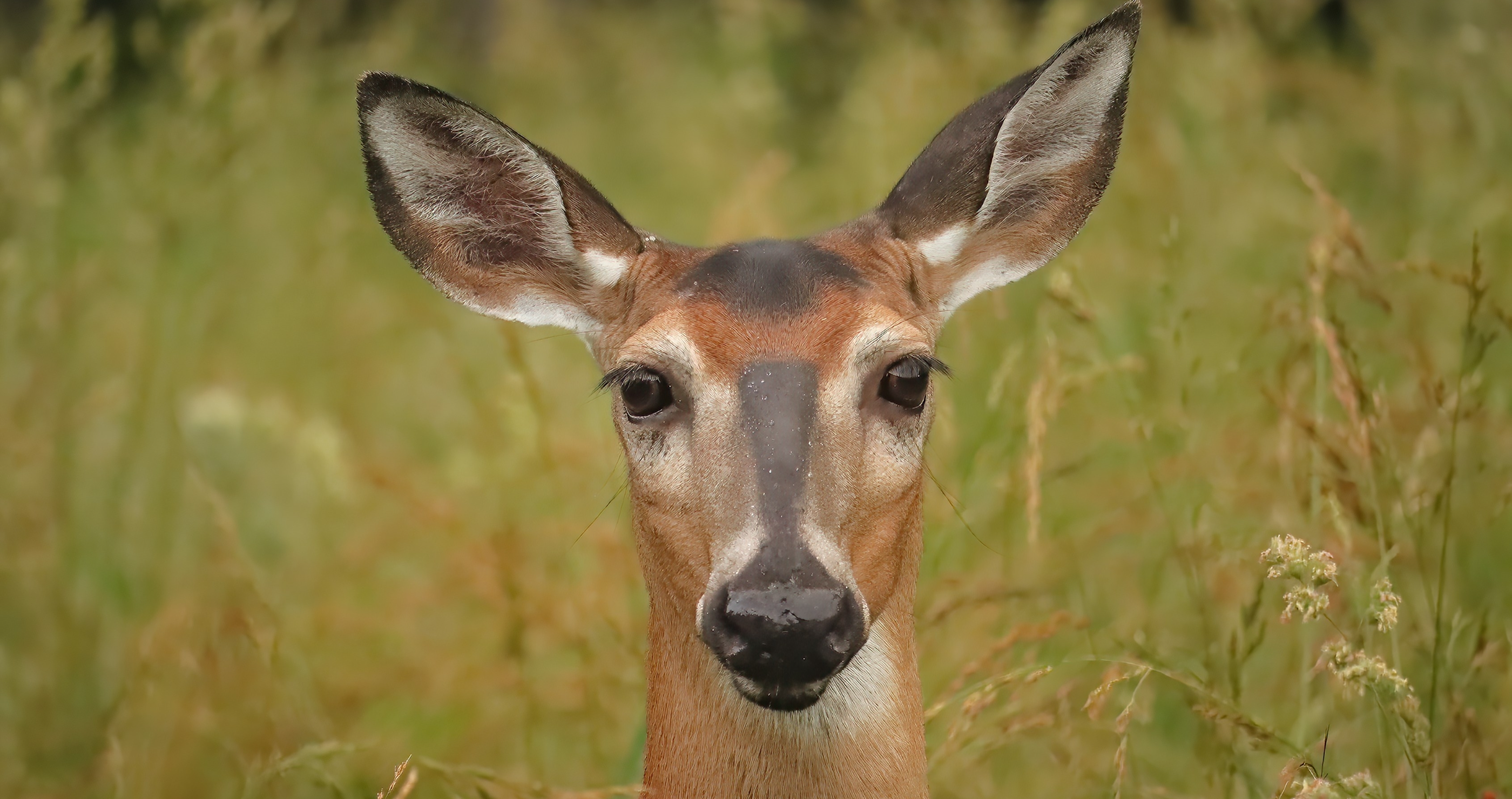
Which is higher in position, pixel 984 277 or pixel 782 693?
pixel 984 277

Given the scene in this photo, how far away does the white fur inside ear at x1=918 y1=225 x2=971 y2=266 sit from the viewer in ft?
10.8

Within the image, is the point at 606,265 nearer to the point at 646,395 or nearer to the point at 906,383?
the point at 646,395

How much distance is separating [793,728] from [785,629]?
52 centimetres

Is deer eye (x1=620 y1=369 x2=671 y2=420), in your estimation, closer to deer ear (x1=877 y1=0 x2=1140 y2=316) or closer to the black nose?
the black nose

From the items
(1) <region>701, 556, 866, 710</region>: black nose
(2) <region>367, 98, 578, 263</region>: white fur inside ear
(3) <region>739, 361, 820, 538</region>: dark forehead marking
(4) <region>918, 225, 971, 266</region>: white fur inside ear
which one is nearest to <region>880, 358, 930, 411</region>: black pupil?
(3) <region>739, 361, 820, 538</region>: dark forehead marking

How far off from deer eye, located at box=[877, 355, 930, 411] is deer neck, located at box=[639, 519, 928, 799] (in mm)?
324

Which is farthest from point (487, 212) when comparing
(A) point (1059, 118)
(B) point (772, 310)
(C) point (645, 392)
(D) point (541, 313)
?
(A) point (1059, 118)

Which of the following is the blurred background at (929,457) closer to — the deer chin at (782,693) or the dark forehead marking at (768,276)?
the deer chin at (782,693)

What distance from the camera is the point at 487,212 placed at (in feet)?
11.1

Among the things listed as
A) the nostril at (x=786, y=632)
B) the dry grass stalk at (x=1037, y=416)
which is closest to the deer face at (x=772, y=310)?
the nostril at (x=786, y=632)

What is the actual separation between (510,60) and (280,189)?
3.05m

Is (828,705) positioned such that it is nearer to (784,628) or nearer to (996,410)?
(784,628)

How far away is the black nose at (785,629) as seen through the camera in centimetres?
242

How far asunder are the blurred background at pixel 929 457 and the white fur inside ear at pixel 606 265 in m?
0.66
